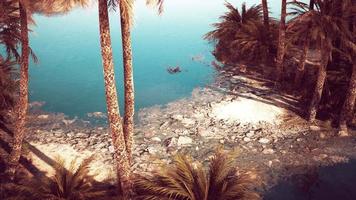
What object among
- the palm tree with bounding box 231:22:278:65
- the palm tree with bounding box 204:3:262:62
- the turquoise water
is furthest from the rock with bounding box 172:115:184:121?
the palm tree with bounding box 204:3:262:62

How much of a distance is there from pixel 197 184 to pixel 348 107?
723cm

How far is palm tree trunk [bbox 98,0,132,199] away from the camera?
696cm

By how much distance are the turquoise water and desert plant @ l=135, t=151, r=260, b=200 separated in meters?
4.27

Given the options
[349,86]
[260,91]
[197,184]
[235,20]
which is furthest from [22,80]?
[235,20]

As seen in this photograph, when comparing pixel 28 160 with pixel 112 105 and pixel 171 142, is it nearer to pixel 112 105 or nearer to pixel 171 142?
pixel 171 142

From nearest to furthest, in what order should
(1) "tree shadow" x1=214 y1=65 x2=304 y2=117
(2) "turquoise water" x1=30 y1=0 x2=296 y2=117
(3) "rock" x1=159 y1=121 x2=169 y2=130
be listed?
(3) "rock" x1=159 y1=121 x2=169 y2=130
(1) "tree shadow" x1=214 y1=65 x2=304 y2=117
(2) "turquoise water" x1=30 y1=0 x2=296 y2=117

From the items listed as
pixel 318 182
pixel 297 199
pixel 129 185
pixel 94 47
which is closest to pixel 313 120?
pixel 318 182

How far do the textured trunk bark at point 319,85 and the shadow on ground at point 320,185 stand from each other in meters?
2.68

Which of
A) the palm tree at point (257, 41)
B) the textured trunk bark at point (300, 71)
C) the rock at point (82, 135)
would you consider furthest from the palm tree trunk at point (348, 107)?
the rock at point (82, 135)

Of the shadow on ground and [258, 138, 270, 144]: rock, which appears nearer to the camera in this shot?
the shadow on ground

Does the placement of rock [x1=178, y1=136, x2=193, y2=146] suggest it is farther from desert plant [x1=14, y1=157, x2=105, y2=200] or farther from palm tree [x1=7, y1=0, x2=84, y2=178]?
palm tree [x1=7, y1=0, x2=84, y2=178]

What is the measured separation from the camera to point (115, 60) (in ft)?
74.8

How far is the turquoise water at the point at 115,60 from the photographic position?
16.8 m

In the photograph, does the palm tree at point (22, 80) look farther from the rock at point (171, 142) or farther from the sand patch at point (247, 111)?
the sand patch at point (247, 111)
